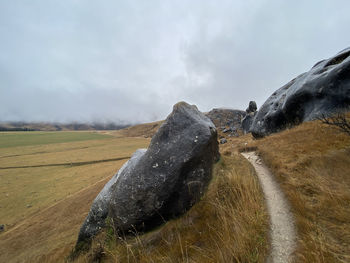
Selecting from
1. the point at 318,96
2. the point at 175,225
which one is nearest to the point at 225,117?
the point at 318,96

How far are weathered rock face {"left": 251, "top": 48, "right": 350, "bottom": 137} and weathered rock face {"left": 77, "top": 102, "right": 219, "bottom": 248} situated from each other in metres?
10.3

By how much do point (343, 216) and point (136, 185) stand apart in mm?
5189

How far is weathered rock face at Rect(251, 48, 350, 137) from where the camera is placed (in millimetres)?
9297

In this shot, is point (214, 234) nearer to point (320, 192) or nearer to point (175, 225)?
point (175, 225)

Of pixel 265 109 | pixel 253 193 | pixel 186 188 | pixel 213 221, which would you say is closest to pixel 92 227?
pixel 186 188

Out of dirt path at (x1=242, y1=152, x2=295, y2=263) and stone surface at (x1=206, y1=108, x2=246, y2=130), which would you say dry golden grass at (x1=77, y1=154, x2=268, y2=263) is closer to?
dirt path at (x1=242, y1=152, x2=295, y2=263)

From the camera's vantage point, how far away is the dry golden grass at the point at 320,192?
211 cm

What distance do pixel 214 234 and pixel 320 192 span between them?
2748 mm

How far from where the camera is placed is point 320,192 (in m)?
3.34

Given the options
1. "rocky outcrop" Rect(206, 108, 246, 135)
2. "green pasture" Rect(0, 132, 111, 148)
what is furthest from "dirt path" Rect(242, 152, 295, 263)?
"green pasture" Rect(0, 132, 111, 148)

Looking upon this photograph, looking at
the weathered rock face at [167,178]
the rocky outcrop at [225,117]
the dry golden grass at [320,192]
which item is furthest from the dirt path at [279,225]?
the rocky outcrop at [225,117]

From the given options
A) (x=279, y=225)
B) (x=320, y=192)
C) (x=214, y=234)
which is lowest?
(x=214, y=234)

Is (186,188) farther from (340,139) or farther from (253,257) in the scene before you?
(340,139)

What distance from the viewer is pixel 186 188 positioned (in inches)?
195
